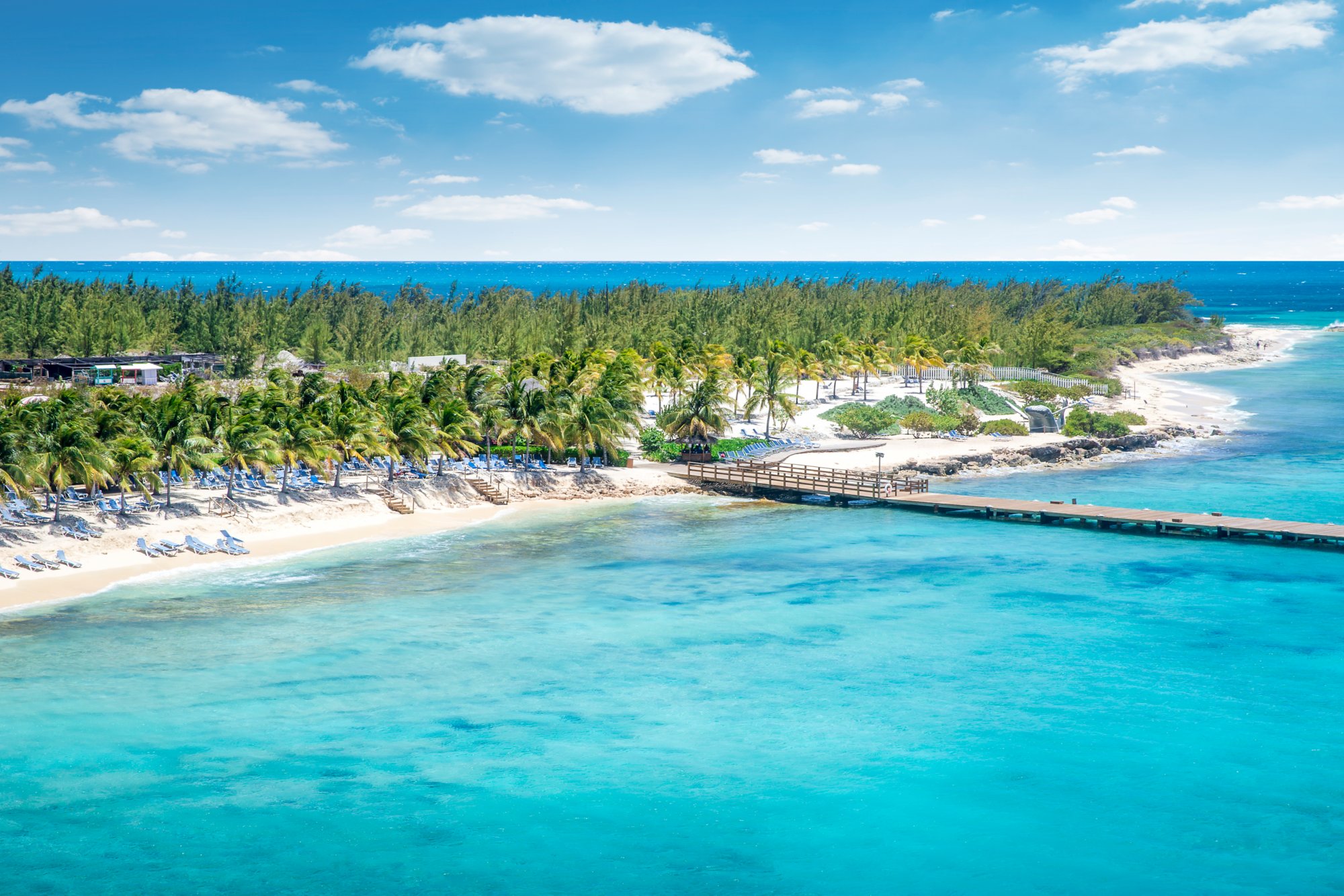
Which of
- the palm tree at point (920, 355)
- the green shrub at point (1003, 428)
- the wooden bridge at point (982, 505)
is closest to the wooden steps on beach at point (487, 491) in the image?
the wooden bridge at point (982, 505)

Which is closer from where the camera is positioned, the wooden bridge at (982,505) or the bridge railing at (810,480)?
the wooden bridge at (982,505)

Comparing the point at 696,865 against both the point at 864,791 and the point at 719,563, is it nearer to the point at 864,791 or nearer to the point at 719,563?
the point at 864,791

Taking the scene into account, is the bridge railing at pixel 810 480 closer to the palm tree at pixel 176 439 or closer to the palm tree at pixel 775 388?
the palm tree at pixel 775 388

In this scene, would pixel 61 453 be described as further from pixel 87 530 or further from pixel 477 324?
pixel 477 324

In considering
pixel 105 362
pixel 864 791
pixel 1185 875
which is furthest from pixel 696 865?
pixel 105 362

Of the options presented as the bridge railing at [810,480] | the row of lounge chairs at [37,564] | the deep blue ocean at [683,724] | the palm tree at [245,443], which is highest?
the palm tree at [245,443]

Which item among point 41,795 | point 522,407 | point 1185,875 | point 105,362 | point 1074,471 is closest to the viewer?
point 1185,875
